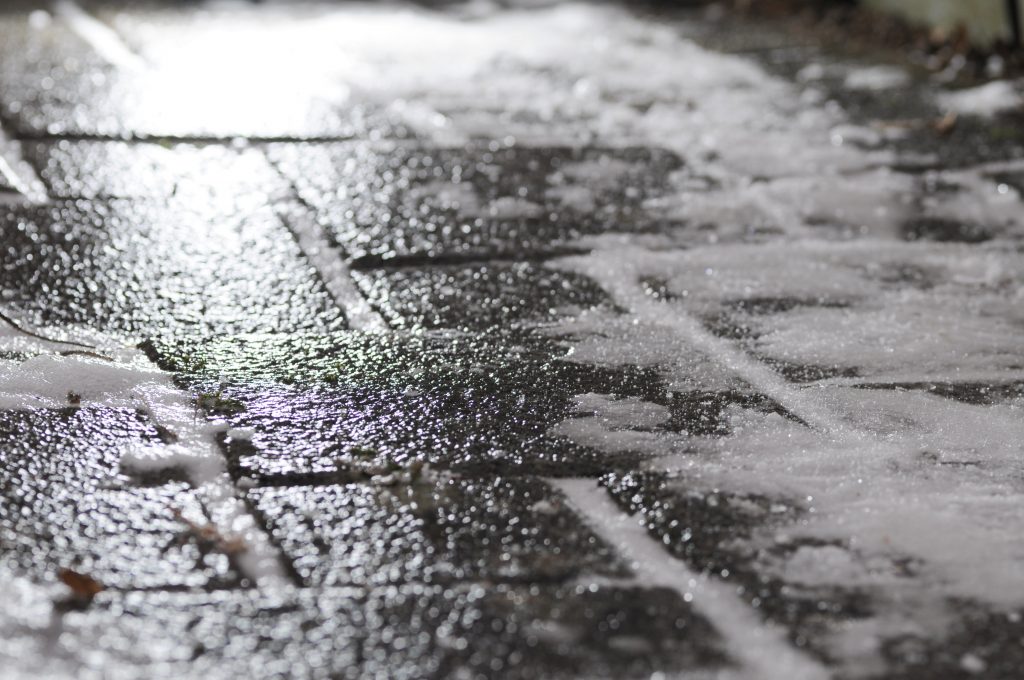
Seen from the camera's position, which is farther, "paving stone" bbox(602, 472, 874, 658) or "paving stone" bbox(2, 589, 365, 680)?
"paving stone" bbox(602, 472, 874, 658)

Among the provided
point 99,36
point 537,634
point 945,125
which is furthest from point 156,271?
point 99,36

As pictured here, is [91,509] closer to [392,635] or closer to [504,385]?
[392,635]

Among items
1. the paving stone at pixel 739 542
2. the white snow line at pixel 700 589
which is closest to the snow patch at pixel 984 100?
the paving stone at pixel 739 542

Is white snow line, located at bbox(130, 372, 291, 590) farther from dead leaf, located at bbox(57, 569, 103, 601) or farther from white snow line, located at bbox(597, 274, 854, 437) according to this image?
white snow line, located at bbox(597, 274, 854, 437)

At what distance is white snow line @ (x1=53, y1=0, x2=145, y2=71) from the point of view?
4418 millimetres

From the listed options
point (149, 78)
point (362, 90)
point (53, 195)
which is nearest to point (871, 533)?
point (53, 195)

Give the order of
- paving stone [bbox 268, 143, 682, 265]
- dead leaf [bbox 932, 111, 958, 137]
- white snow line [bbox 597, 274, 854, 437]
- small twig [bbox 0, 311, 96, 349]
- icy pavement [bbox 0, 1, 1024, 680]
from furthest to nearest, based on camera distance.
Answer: dead leaf [bbox 932, 111, 958, 137], paving stone [bbox 268, 143, 682, 265], small twig [bbox 0, 311, 96, 349], white snow line [bbox 597, 274, 854, 437], icy pavement [bbox 0, 1, 1024, 680]

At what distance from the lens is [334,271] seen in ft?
8.37

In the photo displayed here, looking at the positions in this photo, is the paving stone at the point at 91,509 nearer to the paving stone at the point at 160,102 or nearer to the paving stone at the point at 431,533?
the paving stone at the point at 431,533

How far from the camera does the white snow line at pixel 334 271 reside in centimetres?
231

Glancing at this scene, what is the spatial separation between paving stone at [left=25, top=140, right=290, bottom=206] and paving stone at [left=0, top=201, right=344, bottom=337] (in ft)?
0.27

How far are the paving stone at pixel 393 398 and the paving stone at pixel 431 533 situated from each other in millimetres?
64

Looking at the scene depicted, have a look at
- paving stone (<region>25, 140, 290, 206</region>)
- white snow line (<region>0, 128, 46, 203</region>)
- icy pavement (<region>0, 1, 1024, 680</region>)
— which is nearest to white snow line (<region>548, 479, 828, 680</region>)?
icy pavement (<region>0, 1, 1024, 680</region>)

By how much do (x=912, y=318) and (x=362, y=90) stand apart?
7.74 feet
